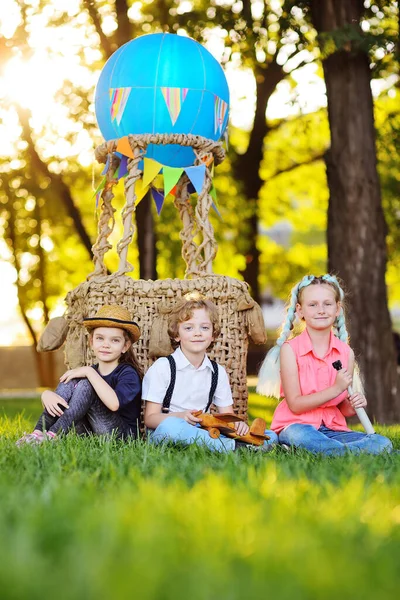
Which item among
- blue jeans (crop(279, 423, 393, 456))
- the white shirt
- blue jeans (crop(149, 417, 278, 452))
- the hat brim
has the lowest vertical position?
blue jeans (crop(279, 423, 393, 456))

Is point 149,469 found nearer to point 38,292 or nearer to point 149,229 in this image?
point 149,229

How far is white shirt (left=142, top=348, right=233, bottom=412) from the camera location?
4512mm

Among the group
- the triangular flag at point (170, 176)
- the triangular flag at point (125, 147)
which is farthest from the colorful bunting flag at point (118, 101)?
the triangular flag at point (170, 176)

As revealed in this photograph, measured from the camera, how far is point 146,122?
514cm

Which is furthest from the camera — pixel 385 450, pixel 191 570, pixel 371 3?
pixel 371 3

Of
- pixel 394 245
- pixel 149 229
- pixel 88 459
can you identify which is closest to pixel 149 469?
pixel 88 459

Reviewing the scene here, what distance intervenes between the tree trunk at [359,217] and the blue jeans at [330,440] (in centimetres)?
333

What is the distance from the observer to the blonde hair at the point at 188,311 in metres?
4.61

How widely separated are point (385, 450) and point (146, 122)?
8.31ft

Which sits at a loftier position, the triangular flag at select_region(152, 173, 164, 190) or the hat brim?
the triangular flag at select_region(152, 173, 164, 190)

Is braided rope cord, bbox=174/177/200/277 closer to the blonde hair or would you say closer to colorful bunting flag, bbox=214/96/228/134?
colorful bunting flag, bbox=214/96/228/134

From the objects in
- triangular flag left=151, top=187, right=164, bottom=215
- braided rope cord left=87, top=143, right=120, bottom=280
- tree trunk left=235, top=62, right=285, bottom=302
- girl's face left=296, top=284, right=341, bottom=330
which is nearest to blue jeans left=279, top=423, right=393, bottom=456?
girl's face left=296, top=284, right=341, bottom=330

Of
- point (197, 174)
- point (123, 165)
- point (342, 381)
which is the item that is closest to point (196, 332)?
point (342, 381)

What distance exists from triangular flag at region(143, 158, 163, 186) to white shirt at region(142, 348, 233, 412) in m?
1.27
